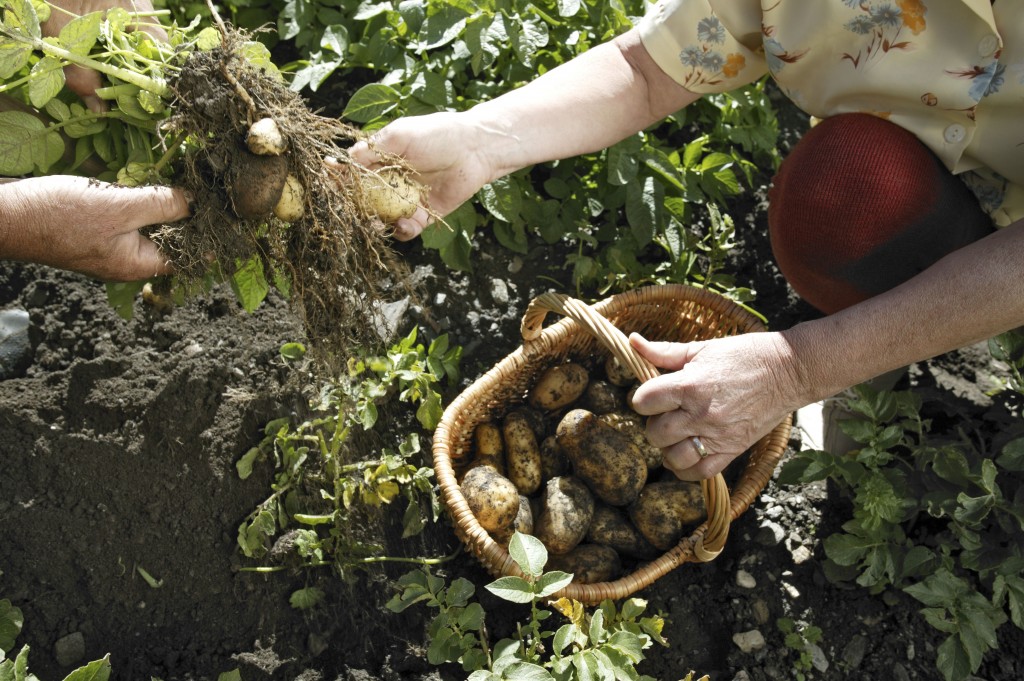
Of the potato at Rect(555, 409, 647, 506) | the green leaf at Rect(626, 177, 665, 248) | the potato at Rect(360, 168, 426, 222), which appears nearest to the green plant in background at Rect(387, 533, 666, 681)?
the potato at Rect(555, 409, 647, 506)

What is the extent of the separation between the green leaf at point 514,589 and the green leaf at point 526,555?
0.10 feet

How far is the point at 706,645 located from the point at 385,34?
1.62m

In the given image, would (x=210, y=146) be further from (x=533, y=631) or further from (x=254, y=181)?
(x=533, y=631)

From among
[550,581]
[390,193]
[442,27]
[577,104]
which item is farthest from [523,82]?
[550,581]

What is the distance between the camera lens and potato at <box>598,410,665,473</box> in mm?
1851

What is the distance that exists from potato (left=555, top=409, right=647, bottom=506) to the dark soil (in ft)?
0.81

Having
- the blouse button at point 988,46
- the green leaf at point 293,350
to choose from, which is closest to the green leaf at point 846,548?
the blouse button at point 988,46

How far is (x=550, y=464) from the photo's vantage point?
1.91m

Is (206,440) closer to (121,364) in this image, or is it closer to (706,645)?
(121,364)

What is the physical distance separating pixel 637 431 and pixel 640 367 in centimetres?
28

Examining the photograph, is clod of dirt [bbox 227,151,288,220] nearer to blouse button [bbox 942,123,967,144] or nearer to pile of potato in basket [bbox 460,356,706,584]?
pile of potato in basket [bbox 460,356,706,584]

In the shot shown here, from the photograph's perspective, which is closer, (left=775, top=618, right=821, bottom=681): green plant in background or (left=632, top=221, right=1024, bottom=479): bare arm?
(left=632, top=221, right=1024, bottom=479): bare arm

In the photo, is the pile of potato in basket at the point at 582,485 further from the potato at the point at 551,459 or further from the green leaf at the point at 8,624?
the green leaf at the point at 8,624

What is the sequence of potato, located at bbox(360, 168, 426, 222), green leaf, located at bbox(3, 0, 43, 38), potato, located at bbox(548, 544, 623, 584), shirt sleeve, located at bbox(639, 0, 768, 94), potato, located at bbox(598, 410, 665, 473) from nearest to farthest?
green leaf, located at bbox(3, 0, 43, 38), potato, located at bbox(360, 168, 426, 222), shirt sleeve, located at bbox(639, 0, 768, 94), potato, located at bbox(548, 544, 623, 584), potato, located at bbox(598, 410, 665, 473)
